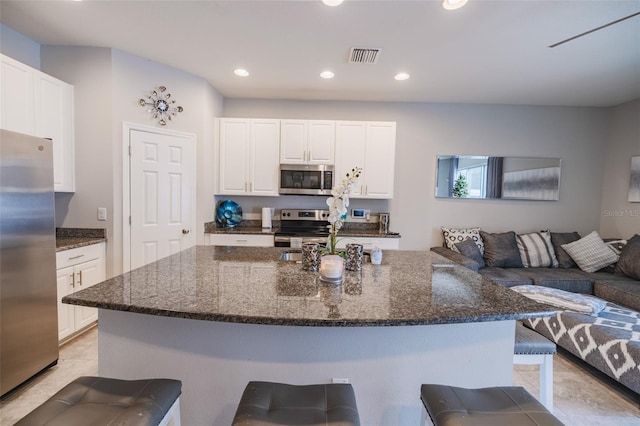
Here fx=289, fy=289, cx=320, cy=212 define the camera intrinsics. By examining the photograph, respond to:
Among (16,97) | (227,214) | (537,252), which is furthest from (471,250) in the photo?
(16,97)

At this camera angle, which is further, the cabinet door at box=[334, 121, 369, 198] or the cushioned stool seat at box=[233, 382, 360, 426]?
the cabinet door at box=[334, 121, 369, 198]

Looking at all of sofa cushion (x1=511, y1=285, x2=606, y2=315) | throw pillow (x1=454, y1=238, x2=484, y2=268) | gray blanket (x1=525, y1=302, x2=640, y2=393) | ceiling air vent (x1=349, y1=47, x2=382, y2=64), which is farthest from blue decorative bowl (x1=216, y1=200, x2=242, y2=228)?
gray blanket (x1=525, y1=302, x2=640, y2=393)

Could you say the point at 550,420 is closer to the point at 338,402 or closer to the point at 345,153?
the point at 338,402

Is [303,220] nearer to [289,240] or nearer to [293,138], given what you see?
[289,240]

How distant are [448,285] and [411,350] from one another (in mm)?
380

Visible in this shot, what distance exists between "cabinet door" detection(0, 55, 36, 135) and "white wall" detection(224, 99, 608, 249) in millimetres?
2085

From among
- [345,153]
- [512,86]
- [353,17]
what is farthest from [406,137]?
[353,17]

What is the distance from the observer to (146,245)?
3.12m

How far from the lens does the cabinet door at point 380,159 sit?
3.85 m

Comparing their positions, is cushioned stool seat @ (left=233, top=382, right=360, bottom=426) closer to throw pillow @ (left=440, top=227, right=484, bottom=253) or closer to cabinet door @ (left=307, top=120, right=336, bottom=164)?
cabinet door @ (left=307, top=120, right=336, bottom=164)

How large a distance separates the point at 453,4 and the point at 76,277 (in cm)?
368

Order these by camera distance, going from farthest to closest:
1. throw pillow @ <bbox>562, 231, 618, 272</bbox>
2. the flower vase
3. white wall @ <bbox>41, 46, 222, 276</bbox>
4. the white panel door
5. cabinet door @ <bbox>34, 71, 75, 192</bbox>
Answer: throw pillow @ <bbox>562, 231, 618, 272</bbox>, the white panel door, white wall @ <bbox>41, 46, 222, 276</bbox>, cabinet door @ <bbox>34, 71, 75, 192</bbox>, the flower vase

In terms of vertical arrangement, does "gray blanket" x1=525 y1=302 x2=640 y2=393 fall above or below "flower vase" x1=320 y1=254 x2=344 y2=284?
below

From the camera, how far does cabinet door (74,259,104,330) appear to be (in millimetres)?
2580
